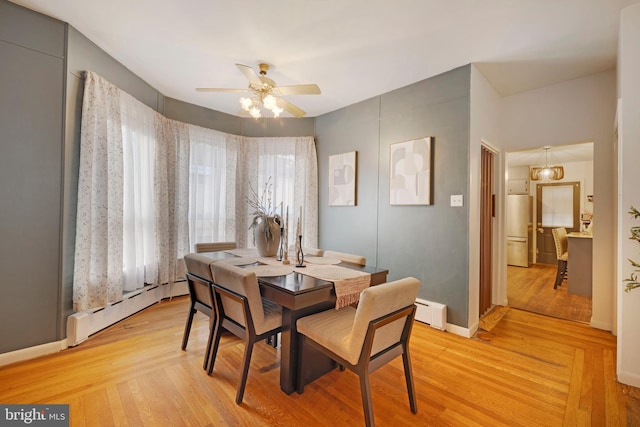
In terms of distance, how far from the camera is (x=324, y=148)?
4406 mm

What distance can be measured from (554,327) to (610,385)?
111 centimetres

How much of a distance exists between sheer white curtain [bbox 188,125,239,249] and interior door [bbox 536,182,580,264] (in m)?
7.16

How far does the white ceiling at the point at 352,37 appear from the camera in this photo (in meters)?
2.04

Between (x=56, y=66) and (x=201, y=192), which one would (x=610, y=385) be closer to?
(x=201, y=192)

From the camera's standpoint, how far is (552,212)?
6.56 metres

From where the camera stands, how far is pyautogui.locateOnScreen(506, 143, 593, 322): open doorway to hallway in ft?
11.9

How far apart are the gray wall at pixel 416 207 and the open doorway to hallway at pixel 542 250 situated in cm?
160

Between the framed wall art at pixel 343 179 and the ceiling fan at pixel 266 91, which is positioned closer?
the ceiling fan at pixel 266 91

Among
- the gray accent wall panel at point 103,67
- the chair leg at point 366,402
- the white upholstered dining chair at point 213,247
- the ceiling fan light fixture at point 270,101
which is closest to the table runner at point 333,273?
the chair leg at point 366,402

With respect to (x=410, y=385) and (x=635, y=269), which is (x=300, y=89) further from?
(x=635, y=269)

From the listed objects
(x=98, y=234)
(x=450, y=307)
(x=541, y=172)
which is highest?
(x=541, y=172)

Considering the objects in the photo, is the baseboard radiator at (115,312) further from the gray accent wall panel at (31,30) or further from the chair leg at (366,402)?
the chair leg at (366,402)

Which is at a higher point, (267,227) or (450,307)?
(267,227)

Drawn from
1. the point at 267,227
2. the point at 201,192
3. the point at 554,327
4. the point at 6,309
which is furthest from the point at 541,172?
the point at 6,309
